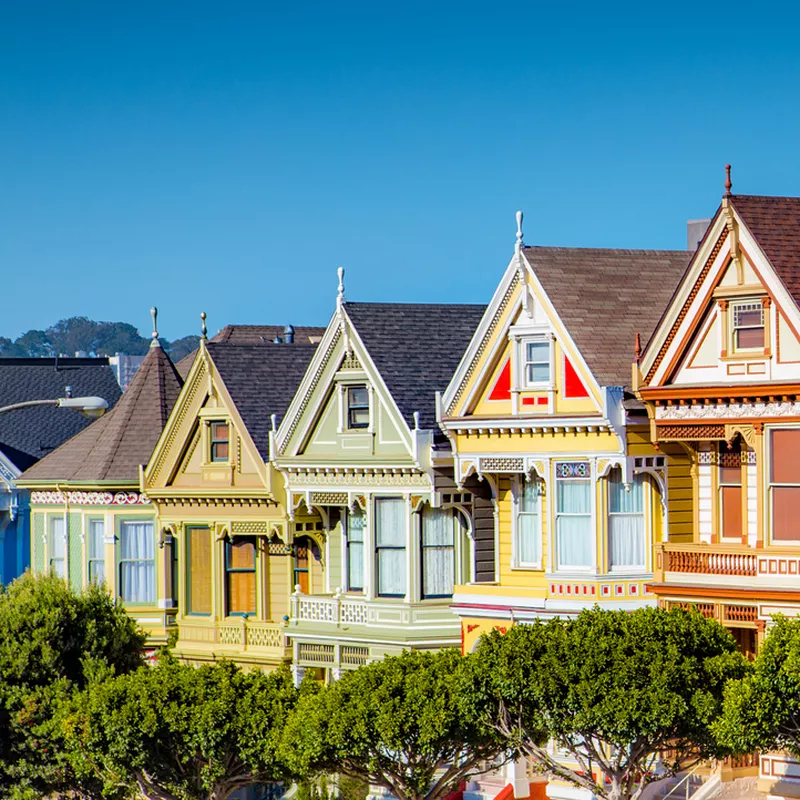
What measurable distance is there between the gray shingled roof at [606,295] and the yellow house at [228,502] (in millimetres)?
9496

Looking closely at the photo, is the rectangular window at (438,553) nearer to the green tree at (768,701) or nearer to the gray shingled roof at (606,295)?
the gray shingled roof at (606,295)

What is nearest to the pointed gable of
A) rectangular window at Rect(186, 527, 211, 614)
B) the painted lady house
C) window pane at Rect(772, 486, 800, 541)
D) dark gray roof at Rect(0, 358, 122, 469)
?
rectangular window at Rect(186, 527, 211, 614)

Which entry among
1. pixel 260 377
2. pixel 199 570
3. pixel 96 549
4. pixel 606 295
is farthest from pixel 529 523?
pixel 96 549

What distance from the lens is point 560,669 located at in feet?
137

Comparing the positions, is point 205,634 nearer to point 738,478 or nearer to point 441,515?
point 441,515

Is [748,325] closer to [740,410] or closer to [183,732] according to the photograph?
[740,410]

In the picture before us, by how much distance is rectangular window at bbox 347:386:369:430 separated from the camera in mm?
52594

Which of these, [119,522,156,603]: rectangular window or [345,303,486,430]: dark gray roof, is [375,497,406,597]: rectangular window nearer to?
[345,303,486,430]: dark gray roof

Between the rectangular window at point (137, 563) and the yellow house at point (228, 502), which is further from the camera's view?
the rectangular window at point (137, 563)

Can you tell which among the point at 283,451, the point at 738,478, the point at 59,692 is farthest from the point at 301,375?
the point at 738,478

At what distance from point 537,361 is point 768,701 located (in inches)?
429

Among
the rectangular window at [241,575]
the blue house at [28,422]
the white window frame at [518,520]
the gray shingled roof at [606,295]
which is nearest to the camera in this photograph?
the gray shingled roof at [606,295]

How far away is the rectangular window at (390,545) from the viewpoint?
52062mm

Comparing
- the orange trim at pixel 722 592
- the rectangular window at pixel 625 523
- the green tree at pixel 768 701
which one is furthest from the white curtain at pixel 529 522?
the green tree at pixel 768 701
